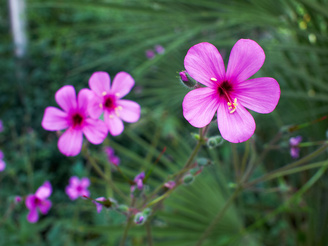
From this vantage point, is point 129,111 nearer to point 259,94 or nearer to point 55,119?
point 55,119

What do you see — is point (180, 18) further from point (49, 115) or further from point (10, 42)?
point (10, 42)

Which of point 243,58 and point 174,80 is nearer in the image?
point 243,58

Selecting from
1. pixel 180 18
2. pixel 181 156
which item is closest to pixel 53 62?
pixel 181 156

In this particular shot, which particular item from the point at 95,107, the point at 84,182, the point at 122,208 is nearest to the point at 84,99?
the point at 95,107

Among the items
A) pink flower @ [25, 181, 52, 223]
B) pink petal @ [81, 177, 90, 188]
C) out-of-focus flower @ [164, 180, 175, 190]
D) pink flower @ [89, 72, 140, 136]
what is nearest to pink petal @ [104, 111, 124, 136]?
pink flower @ [89, 72, 140, 136]

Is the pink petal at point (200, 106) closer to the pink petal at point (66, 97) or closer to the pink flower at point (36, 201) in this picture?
the pink petal at point (66, 97)

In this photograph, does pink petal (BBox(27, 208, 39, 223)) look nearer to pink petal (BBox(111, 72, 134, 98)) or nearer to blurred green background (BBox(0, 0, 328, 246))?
blurred green background (BBox(0, 0, 328, 246))
